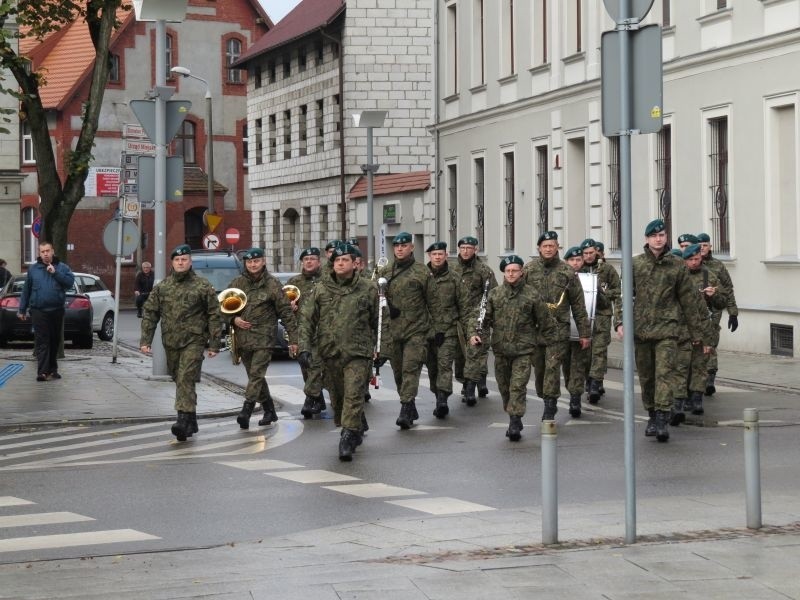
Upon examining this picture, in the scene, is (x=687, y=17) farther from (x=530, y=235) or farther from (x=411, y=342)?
(x=411, y=342)

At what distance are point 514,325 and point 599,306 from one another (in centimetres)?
349

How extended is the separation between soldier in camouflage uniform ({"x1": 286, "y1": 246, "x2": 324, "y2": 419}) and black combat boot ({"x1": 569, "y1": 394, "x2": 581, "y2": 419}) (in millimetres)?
2536

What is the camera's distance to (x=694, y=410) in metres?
16.4

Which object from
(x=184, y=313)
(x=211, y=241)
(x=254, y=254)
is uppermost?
(x=211, y=241)

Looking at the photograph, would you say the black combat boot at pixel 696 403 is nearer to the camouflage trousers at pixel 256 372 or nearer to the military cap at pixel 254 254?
the camouflage trousers at pixel 256 372

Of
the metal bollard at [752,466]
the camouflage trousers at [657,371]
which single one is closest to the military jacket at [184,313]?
the camouflage trousers at [657,371]

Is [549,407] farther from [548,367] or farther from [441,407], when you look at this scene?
[441,407]

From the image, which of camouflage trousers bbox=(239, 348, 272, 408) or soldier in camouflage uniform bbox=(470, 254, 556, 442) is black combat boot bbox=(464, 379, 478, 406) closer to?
camouflage trousers bbox=(239, 348, 272, 408)

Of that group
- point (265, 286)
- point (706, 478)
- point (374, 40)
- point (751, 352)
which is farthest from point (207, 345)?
point (374, 40)

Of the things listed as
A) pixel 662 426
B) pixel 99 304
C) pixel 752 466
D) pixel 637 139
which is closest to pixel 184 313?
pixel 662 426

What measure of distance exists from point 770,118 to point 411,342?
11.2 m

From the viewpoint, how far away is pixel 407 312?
16.4m

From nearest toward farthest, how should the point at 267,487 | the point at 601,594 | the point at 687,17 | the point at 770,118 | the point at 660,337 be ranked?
the point at 601,594 → the point at 267,487 → the point at 660,337 → the point at 770,118 → the point at 687,17

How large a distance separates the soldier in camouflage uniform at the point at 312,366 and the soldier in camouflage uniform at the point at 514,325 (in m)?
2.21
